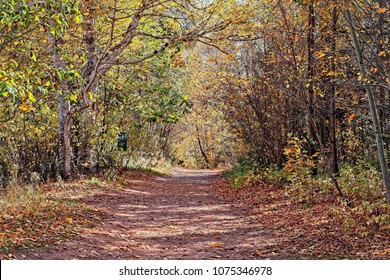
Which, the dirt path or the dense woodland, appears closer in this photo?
the dirt path

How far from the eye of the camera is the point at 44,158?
51.0 ft

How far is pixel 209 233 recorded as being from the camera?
371 inches

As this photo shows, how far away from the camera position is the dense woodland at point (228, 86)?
894cm

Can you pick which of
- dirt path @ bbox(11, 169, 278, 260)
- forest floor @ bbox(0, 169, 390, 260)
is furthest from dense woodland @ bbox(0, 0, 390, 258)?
dirt path @ bbox(11, 169, 278, 260)

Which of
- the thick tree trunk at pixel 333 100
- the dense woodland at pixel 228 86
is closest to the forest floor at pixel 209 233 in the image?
the dense woodland at pixel 228 86

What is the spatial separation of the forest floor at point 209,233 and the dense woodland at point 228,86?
0.89m

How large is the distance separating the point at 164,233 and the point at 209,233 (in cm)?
89

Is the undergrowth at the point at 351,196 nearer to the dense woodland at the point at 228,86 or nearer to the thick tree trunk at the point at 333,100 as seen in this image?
the dense woodland at the point at 228,86

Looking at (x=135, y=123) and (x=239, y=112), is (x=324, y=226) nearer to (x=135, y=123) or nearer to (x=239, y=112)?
(x=239, y=112)

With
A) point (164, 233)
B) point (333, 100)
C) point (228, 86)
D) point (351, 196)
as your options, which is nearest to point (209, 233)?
point (164, 233)

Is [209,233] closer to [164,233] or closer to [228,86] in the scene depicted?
[164,233]

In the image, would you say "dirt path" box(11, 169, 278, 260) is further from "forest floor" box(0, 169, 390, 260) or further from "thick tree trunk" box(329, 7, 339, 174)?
"thick tree trunk" box(329, 7, 339, 174)

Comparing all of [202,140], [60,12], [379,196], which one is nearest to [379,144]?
[379,196]

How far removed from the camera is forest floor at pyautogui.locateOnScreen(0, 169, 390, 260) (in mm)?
7242
